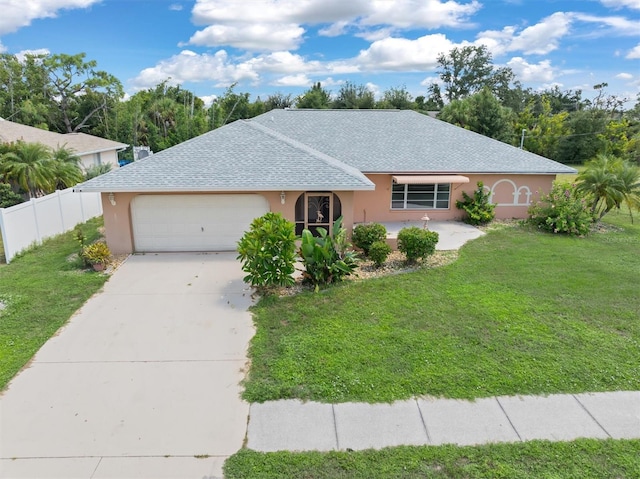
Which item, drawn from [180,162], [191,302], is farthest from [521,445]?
[180,162]

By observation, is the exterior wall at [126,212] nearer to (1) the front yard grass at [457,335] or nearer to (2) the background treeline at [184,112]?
(1) the front yard grass at [457,335]

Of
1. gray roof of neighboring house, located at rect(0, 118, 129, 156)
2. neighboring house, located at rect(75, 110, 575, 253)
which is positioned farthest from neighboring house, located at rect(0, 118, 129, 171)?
neighboring house, located at rect(75, 110, 575, 253)

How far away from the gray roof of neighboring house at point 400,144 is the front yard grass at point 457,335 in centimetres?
604

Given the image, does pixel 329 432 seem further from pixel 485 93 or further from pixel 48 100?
pixel 48 100

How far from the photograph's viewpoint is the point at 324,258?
10.4 meters

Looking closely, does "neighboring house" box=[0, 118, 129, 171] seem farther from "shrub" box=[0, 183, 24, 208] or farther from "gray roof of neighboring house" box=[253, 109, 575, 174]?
"gray roof of neighboring house" box=[253, 109, 575, 174]

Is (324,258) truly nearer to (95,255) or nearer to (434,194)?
(95,255)

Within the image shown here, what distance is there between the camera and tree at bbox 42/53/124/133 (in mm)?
44594

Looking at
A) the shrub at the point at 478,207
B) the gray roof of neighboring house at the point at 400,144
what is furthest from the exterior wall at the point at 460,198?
the gray roof of neighboring house at the point at 400,144

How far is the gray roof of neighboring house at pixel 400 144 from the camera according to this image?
1705 centimetres

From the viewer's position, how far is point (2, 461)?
5.11 metres

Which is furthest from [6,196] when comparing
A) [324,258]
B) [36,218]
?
[324,258]

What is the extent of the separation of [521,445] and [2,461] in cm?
641

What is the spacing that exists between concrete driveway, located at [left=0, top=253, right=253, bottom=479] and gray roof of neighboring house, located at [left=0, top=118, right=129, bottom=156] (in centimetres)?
1651
